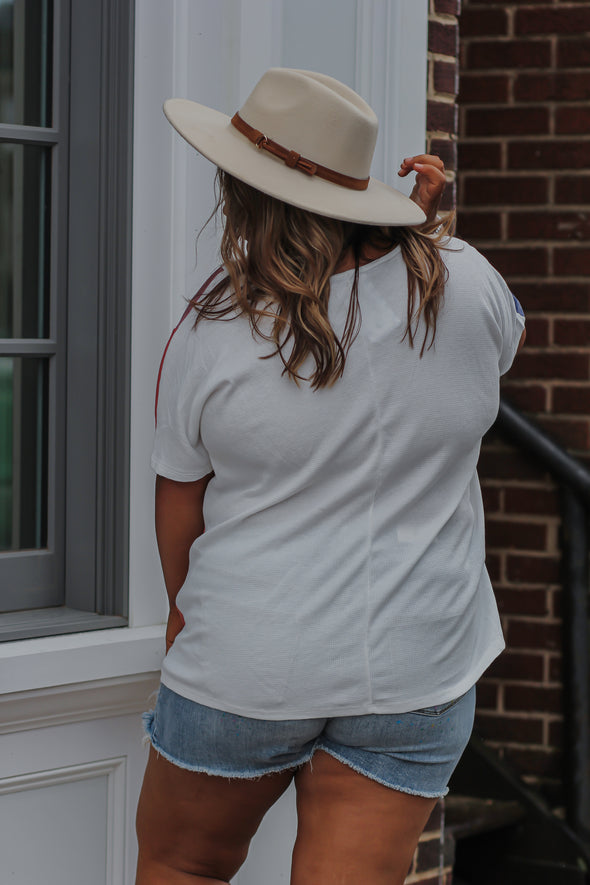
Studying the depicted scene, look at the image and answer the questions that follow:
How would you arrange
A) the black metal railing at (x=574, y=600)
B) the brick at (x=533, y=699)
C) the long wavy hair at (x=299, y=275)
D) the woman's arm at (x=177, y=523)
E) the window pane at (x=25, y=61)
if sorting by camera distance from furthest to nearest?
1. the brick at (x=533, y=699)
2. the black metal railing at (x=574, y=600)
3. the window pane at (x=25, y=61)
4. the woman's arm at (x=177, y=523)
5. the long wavy hair at (x=299, y=275)

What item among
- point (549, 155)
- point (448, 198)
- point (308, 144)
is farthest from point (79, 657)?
point (549, 155)

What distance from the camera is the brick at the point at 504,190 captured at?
3.23 metres

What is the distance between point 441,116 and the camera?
7.98 ft

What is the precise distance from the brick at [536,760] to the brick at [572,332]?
1.27m

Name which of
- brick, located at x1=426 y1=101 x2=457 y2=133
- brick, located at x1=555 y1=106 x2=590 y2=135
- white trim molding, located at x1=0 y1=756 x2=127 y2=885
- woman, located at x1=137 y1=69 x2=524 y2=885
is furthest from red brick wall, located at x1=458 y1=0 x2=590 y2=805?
woman, located at x1=137 y1=69 x2=524 y2=885

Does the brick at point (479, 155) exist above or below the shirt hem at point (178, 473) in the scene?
above

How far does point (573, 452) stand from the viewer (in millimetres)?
3223

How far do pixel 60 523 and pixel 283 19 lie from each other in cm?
115

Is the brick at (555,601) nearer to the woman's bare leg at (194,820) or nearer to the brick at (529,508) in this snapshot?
the brick at (529,508)

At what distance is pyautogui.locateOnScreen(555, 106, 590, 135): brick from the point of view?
126 inches

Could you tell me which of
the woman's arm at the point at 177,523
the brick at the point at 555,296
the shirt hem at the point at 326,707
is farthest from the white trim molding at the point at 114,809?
the brick at the point at 555,296

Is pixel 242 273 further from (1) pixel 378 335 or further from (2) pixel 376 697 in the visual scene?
(2) pixel 376 697

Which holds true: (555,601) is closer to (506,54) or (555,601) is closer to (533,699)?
(533,699)

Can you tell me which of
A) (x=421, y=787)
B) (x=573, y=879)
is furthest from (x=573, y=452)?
(x=421, y=787)
